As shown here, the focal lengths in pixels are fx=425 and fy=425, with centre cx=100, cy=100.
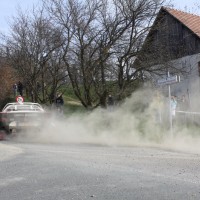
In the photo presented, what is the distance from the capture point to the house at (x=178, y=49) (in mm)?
23461

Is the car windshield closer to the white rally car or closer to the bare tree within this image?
the white rally car

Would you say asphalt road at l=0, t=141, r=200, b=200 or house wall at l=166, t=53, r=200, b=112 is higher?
house wall at l=166, t=53, r=200, b=112

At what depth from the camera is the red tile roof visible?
3072 cm

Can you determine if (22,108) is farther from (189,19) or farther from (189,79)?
(189,19)

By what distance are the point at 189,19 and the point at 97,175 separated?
1016 inches

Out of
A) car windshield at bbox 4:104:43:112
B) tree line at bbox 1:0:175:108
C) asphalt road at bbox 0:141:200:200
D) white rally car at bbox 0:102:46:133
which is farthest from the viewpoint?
tree line at bbox 1:0:175:108

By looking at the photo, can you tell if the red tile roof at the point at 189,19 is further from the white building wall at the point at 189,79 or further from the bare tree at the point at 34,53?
the bare tree at the point at 34,53

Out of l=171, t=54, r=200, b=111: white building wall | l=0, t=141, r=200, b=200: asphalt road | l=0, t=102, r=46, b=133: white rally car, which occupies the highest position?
l=171, t=54, r=200, b=111: white building wall

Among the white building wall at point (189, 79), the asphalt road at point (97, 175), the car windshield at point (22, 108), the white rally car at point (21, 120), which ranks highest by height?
the white building wall at point (189, 79)

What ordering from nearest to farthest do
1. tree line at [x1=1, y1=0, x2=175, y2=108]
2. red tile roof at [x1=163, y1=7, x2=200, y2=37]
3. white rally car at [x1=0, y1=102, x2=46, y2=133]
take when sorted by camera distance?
white rally car at [x1=0, y1=102, x2=46, y2=133]
tree line at [x1=1, y1=0, x2=175, y2=108]
red tile roof at [x1=163, y1=7, x2=200, y2=37]

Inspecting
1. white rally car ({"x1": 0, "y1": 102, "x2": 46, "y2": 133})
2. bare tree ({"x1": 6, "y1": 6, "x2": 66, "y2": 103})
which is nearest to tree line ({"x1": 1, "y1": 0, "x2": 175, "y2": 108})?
bare tree ({"x1": 6, "y1": 6, "x2": 66, "y2": 103})

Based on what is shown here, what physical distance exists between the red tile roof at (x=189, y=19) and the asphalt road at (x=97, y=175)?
20.7 metres

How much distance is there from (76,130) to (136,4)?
9.59m

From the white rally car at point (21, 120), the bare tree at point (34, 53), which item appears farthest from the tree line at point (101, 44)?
the white rally car at point (21, 120)
